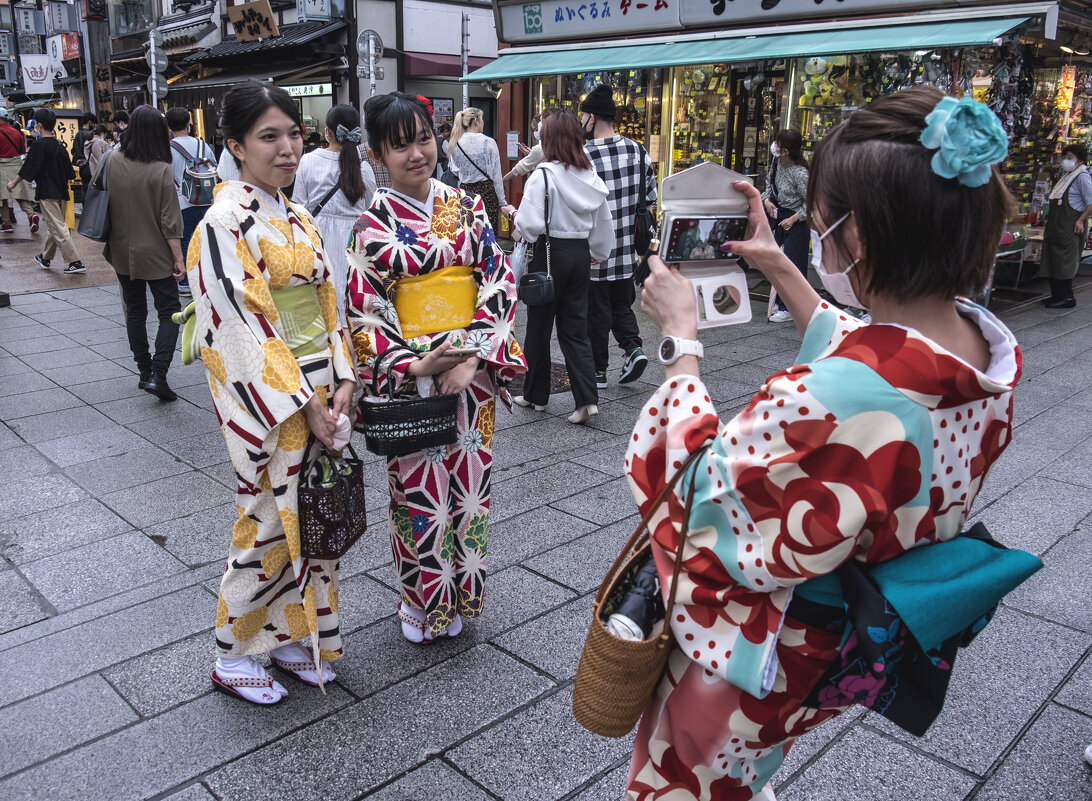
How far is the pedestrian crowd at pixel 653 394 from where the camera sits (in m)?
1.16

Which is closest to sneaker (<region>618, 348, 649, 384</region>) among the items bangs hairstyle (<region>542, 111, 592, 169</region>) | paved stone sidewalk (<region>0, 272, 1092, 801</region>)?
paved stone sidewalk (<region>0, 272, 1092, 801</region>)

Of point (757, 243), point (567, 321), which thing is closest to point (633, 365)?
point (567, 321)

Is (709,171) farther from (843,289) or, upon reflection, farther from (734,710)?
(734,710)

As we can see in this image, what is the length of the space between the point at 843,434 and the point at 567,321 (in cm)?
417

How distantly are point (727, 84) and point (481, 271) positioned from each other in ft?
27.9

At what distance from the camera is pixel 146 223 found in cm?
552

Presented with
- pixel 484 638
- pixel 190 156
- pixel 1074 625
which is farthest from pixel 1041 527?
pixel 190 156

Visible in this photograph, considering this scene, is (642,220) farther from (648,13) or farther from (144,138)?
(648,13)

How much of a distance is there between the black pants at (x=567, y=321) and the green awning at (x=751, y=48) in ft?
11.8

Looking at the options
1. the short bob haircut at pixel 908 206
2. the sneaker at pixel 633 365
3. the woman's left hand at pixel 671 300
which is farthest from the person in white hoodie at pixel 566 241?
the short bob haircut at pixel 908 206

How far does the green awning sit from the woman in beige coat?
16.9 ft

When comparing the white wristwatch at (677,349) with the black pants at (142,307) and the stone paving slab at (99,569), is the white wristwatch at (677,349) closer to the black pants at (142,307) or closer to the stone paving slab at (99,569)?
the stone paving slab at (99,569)

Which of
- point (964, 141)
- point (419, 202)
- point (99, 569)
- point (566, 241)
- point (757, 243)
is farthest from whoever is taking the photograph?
point (566, 241)

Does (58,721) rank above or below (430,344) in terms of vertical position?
below
